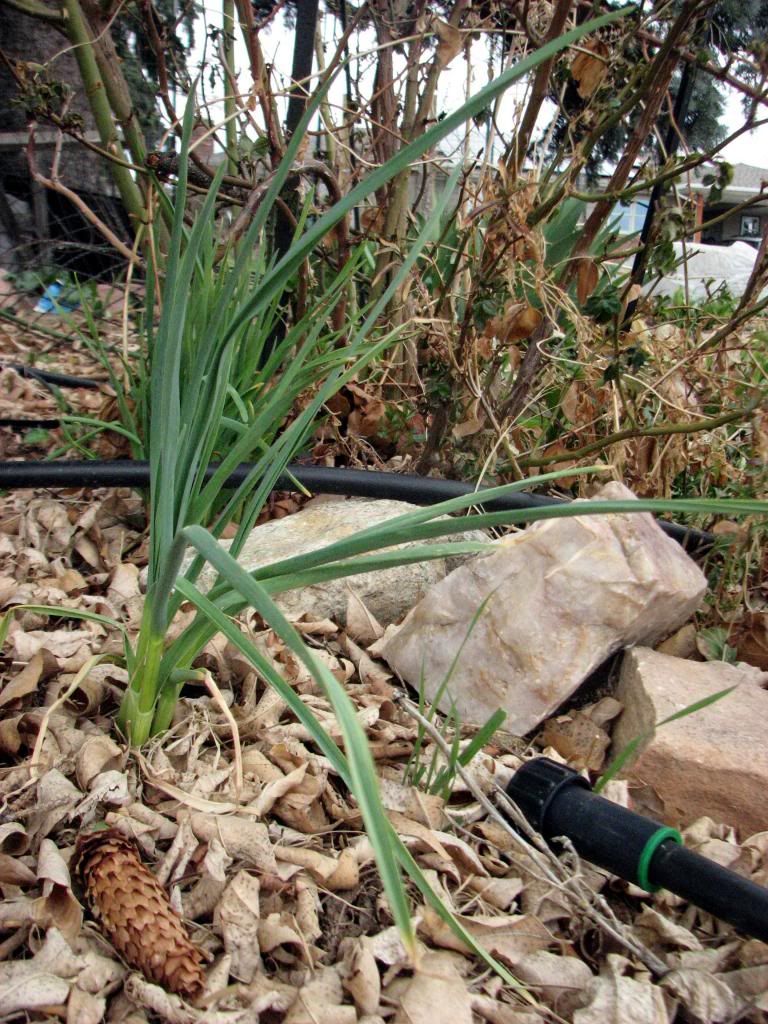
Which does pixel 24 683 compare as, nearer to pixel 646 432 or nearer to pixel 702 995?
pixel 702 995

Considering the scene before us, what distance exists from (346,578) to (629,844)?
0.79 metres

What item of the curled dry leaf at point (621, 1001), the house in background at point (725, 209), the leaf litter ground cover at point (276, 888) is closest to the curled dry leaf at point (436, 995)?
the leaf litter ground cover at point (276, 888)

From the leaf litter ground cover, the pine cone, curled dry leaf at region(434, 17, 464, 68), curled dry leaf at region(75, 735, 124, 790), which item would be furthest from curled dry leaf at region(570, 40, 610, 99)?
the pine cone

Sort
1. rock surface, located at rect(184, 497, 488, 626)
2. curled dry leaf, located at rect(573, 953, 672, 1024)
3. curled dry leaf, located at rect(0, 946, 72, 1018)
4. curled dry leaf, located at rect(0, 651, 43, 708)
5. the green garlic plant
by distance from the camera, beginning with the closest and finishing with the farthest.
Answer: the green garlic plant
curled dry leaf, located at rect(0, 946, 72, 1018)
curled dry leaf, located at rect(573, 953, 672, 1024)
curled dry leaf, located at rect(0, 651, 43, 708)
rock surface, located at rect(184, 497, 488, 626)

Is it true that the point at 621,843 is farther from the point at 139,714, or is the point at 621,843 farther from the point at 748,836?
the point at 139,714

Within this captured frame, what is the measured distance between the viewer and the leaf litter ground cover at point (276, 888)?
0.83 meters

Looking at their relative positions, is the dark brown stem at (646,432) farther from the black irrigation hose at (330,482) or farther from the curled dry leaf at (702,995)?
the curled dry leaf at (702,995)

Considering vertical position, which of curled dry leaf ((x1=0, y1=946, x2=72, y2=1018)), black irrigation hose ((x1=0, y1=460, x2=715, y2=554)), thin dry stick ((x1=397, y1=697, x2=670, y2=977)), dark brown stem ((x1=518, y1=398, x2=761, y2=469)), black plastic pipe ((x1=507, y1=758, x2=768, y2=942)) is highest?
dark brown stem ((x1=518, y1=398, x2=761, y2=469))

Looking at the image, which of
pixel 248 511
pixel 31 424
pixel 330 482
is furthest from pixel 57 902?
pixel 31 424

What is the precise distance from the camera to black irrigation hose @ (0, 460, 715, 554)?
→ 1.68 meters

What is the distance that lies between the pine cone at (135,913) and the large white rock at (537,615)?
644mm

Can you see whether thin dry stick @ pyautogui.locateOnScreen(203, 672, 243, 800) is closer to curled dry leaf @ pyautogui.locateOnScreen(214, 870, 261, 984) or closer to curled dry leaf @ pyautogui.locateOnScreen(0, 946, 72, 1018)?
curled dry leaf @ pyautogui.locateOnScreen(214, 870, 261, 984)

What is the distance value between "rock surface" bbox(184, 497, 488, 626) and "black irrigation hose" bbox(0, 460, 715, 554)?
0.07 metres

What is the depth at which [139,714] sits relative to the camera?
3.44 feet
